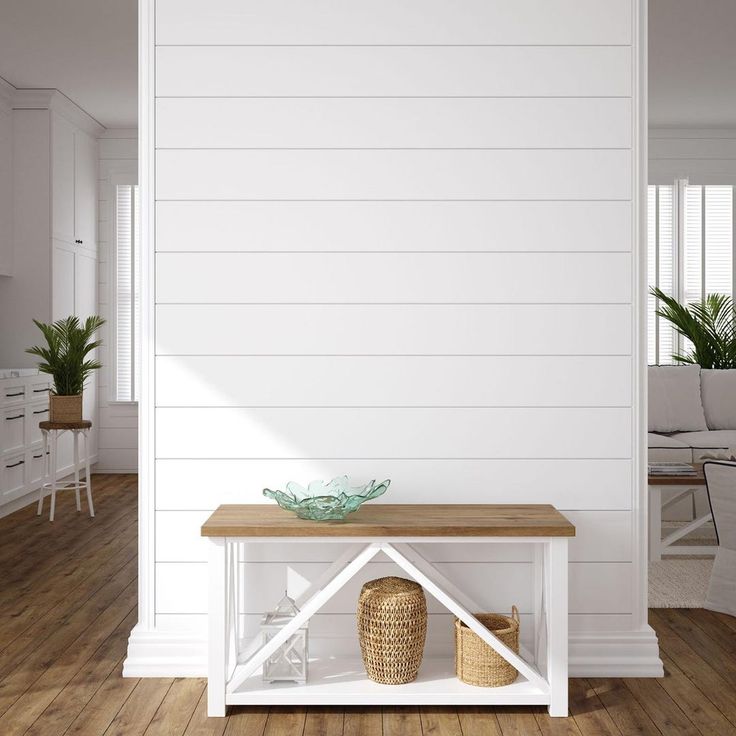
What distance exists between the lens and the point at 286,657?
268 cm

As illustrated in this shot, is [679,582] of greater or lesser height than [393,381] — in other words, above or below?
below

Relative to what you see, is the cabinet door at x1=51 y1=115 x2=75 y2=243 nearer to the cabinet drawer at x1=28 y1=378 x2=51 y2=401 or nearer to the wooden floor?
the cabinet drawer at x1=28 y1=378 x2=51 y2=401

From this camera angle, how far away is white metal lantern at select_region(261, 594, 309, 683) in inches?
105

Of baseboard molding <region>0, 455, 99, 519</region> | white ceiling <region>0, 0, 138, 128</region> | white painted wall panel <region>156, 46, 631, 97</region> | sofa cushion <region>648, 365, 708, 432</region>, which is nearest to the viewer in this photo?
white painted wall panel <region>156, 46, 631, 97</region>

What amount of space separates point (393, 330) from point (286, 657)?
1.15 m

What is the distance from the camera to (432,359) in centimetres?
289

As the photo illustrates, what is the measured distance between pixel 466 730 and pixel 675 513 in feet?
10.5

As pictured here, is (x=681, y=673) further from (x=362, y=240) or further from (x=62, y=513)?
(x=62, y=513)

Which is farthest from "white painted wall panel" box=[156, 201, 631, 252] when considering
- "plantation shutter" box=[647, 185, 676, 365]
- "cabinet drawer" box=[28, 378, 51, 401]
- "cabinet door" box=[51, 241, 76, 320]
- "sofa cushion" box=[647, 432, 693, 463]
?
"plantation shutter" box=[647, 185, 676, 365]

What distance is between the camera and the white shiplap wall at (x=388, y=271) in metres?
2.87

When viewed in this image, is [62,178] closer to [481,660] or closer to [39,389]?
[39,389]

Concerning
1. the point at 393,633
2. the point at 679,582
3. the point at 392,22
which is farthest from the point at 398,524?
the point at 679,582

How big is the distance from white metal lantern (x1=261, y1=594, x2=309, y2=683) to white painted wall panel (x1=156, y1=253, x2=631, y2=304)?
1.10 meters

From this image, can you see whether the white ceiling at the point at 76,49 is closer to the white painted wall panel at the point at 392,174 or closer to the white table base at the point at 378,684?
the white painted wall panel at the point at 392,174
